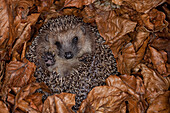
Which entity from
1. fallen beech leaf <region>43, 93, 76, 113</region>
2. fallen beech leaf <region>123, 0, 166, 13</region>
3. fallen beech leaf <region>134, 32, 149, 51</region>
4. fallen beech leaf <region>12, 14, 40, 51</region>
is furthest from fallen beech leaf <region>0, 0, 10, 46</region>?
fallen beech leaf <region>134, 32, 149, 51</region>

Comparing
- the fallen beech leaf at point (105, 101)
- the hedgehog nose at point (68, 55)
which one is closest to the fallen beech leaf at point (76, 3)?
the hedgehog nose at point (68, 55)

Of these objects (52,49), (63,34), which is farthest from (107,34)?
(52,49)

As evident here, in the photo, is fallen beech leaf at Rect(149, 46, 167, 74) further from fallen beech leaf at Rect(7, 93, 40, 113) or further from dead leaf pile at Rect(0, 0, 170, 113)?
fallen beech leaf at Rect(7, 93, 40, 113)

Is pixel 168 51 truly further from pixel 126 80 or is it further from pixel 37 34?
pixel 37 34

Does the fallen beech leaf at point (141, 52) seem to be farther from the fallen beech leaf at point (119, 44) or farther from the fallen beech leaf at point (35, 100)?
the fallen beech leaf at point (35, 100)

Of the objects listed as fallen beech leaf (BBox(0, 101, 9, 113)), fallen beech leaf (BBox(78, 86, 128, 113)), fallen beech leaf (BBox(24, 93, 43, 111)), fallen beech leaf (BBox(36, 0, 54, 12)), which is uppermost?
fallen beech leaf (BBox(36, 0, 54, 12))
